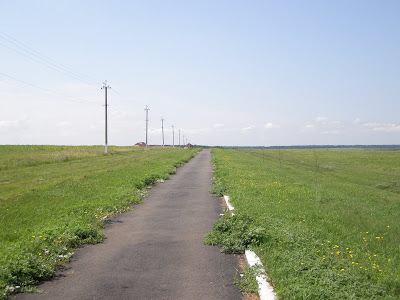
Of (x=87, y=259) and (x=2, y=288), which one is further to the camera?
(x=87, y=259)

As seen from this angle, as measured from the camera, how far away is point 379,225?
31.5 feet

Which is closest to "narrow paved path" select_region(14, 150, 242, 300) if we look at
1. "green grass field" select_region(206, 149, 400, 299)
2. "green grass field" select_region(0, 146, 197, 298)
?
"green grass field" select_region(0, 146, 197, 298)

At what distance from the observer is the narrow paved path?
484 cm

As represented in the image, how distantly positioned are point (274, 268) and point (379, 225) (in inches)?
222

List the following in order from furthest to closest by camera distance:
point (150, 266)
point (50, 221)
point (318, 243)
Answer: point (50, 221)
point (318, 243)
point (150, 266)

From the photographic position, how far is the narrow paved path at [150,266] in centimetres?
484

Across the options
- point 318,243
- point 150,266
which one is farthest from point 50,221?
point 318,243

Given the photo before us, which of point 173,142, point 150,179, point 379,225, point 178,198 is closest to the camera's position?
point 379,225

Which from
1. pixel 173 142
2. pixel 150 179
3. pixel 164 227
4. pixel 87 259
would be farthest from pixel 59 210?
pixel 173 142

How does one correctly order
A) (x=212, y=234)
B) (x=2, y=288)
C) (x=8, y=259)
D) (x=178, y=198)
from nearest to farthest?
(x=2, y=288), (x=8, y=259), (x=212, y=234), (x=178, y=198)

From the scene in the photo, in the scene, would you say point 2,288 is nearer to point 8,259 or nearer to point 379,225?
point 8,259

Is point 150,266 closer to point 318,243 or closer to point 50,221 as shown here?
point 318,243

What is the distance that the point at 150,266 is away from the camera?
5.84 meters

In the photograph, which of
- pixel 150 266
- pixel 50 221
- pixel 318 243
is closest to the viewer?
pixel 150 266
